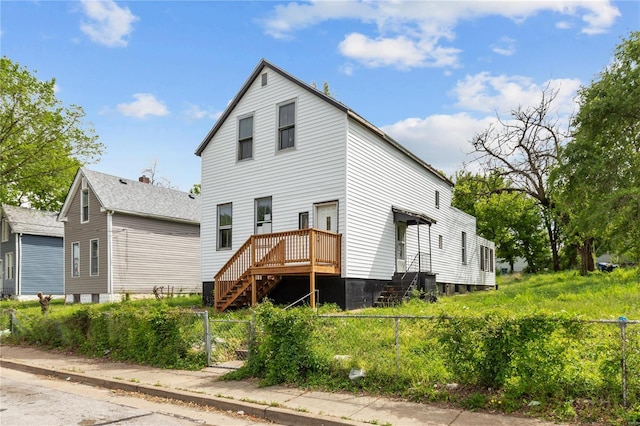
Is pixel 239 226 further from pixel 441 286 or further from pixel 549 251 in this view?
pixel 549 251

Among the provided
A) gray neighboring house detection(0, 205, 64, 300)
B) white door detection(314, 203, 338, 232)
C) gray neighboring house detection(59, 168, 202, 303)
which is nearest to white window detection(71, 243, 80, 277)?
gray neighboring house detection(59, 168, 202, 303)

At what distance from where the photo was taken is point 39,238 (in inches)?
1339

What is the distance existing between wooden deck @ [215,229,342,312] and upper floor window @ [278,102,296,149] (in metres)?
3.87

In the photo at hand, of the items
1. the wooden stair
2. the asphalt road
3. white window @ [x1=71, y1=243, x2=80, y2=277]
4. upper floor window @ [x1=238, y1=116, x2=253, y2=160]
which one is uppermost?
upper floor window @ [x1=238, y1=116, x2=253, y2=160]

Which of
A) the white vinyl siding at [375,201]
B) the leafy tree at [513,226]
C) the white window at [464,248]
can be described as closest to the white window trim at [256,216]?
the white vinyl siding at [375,201]

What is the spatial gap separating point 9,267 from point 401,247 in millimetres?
27577

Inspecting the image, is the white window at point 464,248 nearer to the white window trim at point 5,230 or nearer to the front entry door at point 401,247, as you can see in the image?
the front entry door at point 401,247

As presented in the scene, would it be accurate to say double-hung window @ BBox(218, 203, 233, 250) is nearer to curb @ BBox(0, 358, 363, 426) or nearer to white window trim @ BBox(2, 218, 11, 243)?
curb @ BBox(0, 358, 363, 426)

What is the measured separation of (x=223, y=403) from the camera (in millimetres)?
7980

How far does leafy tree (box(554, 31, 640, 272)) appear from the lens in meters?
20.6

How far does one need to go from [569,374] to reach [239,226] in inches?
555

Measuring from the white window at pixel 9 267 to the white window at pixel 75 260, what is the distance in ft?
24.1

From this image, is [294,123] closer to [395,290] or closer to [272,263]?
[272,263]

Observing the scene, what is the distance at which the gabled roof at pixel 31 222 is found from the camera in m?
32.8
